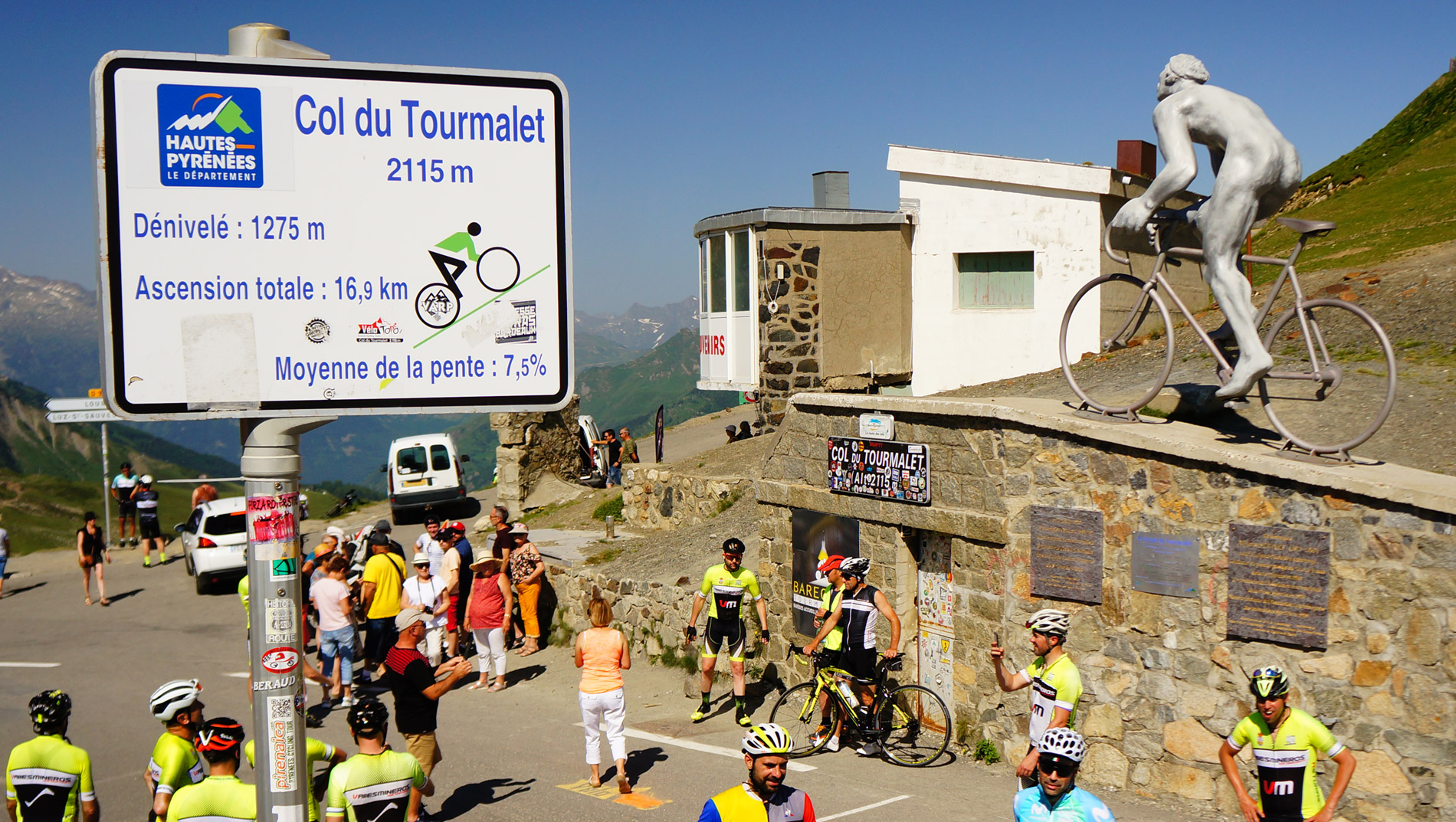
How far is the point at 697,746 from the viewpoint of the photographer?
33.2 feet

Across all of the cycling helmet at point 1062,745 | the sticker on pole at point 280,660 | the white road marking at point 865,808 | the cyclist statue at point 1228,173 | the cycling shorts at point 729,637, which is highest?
the cyclist statue at point 1228,173

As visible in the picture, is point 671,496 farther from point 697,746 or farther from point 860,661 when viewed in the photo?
point 860,661

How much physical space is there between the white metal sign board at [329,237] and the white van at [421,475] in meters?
22.9

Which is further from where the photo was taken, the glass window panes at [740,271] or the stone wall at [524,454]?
the stone wall at [524,454]

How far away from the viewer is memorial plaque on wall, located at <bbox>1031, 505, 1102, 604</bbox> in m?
8.34

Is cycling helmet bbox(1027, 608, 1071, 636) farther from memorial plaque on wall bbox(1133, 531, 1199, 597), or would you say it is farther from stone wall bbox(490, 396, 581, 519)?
stone wall bbox(490, 396, 581, 519)

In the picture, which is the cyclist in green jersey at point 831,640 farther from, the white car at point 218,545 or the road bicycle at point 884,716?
the white car at point 218,545

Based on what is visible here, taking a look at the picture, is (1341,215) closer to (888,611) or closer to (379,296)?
(888,611)

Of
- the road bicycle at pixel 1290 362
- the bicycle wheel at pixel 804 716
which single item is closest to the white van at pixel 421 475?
the bicycle wheel at pixel 804 716

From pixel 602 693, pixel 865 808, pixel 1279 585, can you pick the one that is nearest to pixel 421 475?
pixel 602 693

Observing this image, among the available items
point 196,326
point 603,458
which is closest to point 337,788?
point 196,326

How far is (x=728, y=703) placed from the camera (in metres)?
11.4

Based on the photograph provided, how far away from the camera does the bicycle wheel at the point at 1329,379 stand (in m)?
7.59

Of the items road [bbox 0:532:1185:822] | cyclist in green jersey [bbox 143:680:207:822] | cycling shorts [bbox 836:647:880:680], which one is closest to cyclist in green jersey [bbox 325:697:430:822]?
cyclist in green jersey [bbox 143:680:207:822]
